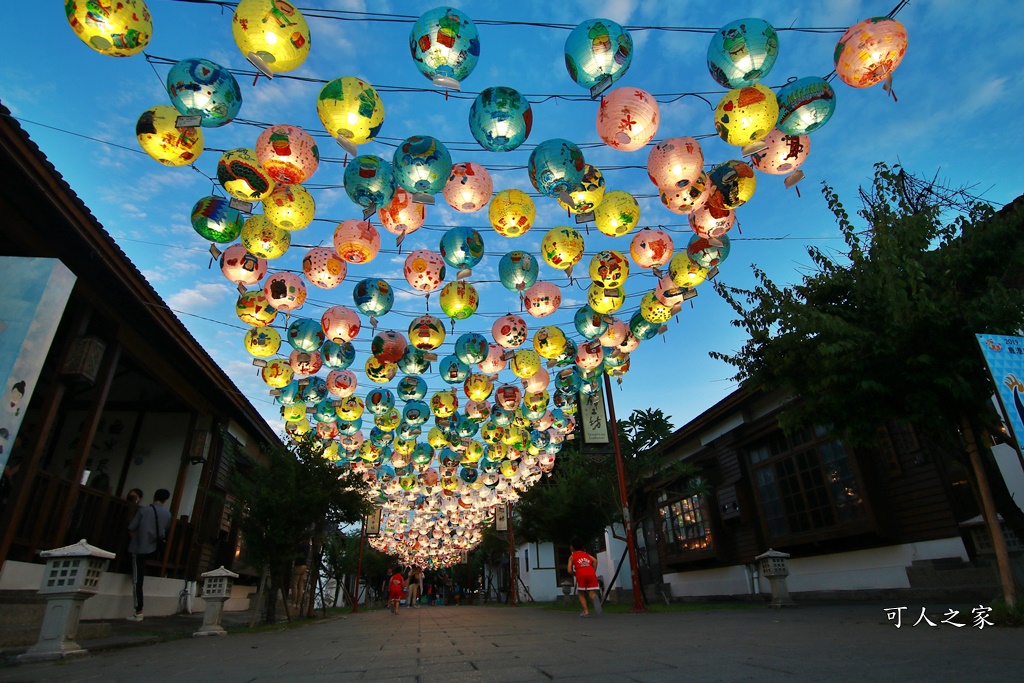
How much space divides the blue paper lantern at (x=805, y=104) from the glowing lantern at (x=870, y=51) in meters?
0.22

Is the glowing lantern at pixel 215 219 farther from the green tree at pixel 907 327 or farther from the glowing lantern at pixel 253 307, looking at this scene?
the green tree at pixel 907 327

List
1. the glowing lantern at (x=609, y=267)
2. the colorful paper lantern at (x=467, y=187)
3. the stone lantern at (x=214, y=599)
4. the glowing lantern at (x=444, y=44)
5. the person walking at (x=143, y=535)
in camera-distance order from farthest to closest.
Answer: the person walking at (x=143, y=535) < the stone lantern at (x=214, y=599) < the glowing lantern at (x=609, y=267) < the colorful paper lantern at (x=467, y=187) < the glowing lantern at (x=444, y=44)

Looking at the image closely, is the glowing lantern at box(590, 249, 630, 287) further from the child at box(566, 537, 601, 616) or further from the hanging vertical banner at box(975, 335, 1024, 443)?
the child at box(566, 537, 601, 616)

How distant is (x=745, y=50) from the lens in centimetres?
518

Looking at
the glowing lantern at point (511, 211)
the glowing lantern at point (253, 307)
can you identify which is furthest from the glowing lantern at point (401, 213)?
the glowing lantern at point (253, 307)

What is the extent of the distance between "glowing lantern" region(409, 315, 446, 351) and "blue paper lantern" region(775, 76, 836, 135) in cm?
589

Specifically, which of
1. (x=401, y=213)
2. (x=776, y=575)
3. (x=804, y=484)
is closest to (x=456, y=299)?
(x=401, y=213)

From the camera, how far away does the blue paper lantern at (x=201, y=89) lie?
5230 millimetres

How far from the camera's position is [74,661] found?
16.7ft

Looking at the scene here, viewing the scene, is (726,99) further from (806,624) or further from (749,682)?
(806,624)

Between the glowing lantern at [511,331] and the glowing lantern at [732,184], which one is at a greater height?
the glowing lantern at [732,184]

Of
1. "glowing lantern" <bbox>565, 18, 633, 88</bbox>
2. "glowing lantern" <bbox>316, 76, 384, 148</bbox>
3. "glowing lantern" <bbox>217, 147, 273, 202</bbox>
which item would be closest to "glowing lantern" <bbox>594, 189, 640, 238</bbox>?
"glowing lantern" <bbox>565, 18, 633, 88</bbox>

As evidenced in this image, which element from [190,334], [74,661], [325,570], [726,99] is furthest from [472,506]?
[726,99]

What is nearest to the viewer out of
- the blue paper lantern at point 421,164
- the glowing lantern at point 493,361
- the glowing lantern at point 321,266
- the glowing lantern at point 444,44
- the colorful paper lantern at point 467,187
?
the glowing lantern at point 444,44
